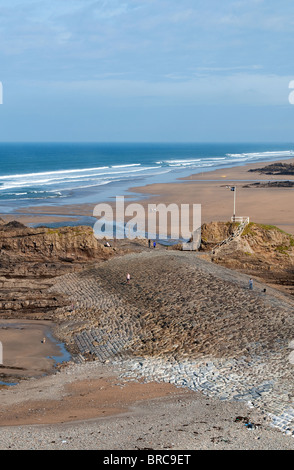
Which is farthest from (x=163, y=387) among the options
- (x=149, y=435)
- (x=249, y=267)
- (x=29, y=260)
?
(x=29, y=260)

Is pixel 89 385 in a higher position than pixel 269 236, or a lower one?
lower

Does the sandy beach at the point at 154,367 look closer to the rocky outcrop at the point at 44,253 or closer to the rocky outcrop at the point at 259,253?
the rocky outcrop at the point at 44,253

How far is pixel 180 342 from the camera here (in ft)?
68.2

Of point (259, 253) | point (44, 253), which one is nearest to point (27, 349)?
point (44, 253)

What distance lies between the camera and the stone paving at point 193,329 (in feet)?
57.2

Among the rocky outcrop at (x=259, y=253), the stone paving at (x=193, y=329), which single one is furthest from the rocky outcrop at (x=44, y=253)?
the rocky outcrop at (x=259, y=253)

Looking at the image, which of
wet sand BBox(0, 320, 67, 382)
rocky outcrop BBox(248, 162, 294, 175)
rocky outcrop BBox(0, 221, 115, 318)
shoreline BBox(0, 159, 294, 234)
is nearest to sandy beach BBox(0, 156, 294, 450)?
wet sand BBox(0, 320, 67, 382)

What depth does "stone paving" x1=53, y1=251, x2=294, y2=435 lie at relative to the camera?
17.4 m

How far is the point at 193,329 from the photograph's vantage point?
853 inches

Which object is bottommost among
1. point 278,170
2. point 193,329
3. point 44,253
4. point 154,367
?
point 154,367

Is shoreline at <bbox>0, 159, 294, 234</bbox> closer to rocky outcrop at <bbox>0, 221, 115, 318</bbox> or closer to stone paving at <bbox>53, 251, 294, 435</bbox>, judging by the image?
rocky outcrop at <bbox>0, 221, 115, 318</bbox>

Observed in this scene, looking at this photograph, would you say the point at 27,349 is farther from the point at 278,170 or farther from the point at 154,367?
the point at 278,170
